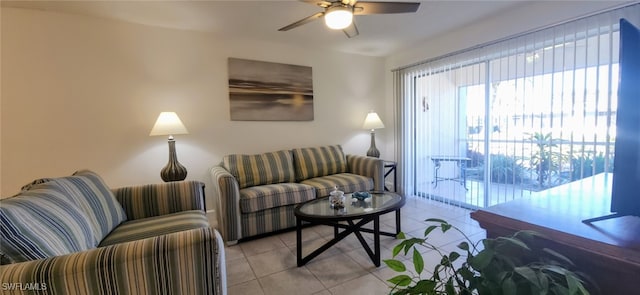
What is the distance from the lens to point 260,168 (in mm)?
3104

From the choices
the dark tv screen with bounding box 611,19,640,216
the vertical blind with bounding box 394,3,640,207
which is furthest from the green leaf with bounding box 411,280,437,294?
the vertical blind with bounding box 394,3,640,207

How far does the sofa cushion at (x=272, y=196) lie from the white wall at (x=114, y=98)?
863 mm

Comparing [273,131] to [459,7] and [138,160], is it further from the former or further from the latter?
[459,7]

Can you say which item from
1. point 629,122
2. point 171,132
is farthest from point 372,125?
point 629,122

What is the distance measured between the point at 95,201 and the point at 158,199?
449 millimetres

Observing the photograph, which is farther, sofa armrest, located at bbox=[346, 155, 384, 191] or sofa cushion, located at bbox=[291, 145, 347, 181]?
sofa cushion, located at bbox=[291, 145, 347, 181]

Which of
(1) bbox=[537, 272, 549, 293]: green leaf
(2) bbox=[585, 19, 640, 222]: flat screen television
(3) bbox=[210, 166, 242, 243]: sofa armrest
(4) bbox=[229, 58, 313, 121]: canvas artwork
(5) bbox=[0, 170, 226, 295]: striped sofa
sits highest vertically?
(4) bbox=[229, 58, 313, 121]: canvas artwork

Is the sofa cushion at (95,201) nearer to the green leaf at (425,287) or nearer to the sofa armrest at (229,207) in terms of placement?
the sofa armrest at (229,207)

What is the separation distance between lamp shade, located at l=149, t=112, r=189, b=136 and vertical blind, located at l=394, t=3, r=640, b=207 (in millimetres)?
3025

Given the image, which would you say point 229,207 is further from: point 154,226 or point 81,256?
point 81,256

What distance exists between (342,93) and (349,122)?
1.49ft

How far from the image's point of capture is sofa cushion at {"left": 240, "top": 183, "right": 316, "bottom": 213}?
103 inches

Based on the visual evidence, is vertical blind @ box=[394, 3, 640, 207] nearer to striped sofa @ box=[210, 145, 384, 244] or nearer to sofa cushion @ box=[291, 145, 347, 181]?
striped sofa @ box=[210, 145, 384, 244]

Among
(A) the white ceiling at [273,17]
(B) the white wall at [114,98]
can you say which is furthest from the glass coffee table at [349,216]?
(A) the white ceiling at [273,17]
